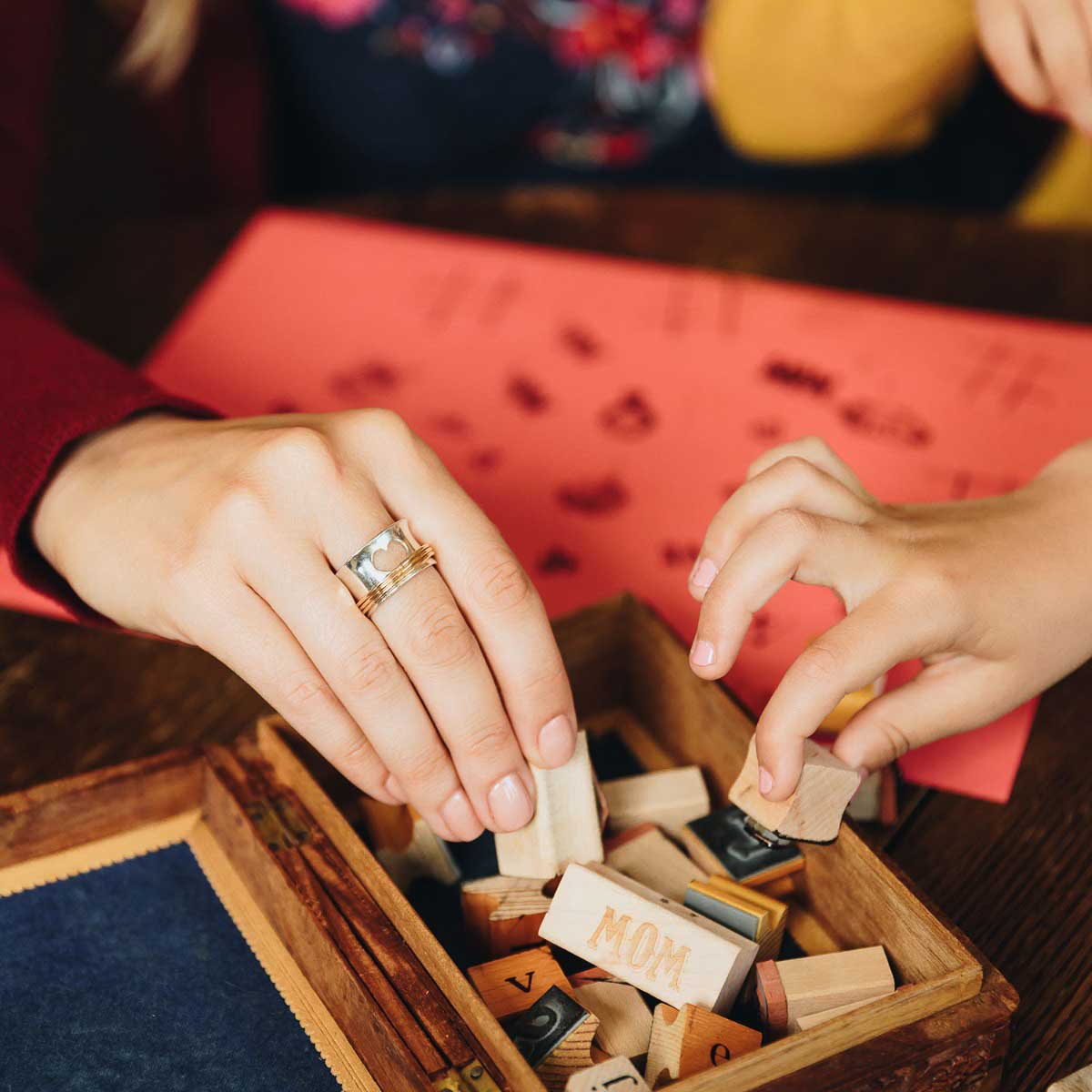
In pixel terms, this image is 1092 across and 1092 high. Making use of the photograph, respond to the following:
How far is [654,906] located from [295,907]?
196mm

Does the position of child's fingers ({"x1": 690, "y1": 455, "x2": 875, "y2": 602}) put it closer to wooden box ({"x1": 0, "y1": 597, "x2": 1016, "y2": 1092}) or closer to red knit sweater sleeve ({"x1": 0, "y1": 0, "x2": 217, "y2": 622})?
wooden box ({"x1": 0, "y1": 597, "x2": 1016, "y2": 1092})

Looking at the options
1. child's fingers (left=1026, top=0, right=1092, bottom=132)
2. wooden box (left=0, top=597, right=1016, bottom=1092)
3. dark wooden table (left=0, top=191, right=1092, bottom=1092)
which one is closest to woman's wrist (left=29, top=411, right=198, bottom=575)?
dark wooden table (left=0, top=191, right=1092, bottom=1092)

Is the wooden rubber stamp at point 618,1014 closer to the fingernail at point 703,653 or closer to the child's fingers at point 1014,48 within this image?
the fingernail at point 703,653

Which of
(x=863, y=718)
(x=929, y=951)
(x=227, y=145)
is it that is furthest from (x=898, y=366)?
(x=227, y=145)

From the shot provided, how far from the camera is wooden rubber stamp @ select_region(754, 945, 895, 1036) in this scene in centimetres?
57

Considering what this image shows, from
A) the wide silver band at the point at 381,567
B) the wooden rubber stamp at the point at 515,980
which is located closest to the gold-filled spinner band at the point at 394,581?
the wide silver band at the point at 381,567

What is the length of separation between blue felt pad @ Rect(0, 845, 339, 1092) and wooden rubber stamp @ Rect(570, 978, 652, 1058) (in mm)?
141

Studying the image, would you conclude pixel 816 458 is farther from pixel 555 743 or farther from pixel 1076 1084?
pixel 1076 1084

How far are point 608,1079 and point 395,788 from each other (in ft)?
0.71

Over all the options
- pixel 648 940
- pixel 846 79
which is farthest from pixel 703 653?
pixel 846 79

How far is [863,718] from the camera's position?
68cm

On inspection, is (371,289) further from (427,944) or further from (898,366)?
(427,944)

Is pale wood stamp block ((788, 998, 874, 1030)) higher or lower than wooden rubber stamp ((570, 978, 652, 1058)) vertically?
higher

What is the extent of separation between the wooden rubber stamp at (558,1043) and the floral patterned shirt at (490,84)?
1269mm
